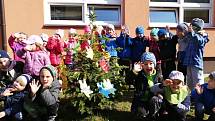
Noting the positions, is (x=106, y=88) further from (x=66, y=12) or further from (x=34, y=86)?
(x=66, y=12)

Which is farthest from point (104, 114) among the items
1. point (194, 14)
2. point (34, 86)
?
point (194, 14)

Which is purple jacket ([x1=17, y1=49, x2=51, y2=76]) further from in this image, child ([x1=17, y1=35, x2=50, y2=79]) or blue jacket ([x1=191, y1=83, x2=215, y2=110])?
blue jacket ([x1=191, y1=83, x2=215, y2=110])

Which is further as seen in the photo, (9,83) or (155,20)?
(155,20)

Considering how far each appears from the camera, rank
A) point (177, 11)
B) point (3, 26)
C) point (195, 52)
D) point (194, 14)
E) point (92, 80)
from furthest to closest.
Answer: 1. point (194, 14)
2. point (177, 11)
3. point (3, 26)
4. point (195, 52)
5. point (92, 80)

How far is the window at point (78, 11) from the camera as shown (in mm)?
9508

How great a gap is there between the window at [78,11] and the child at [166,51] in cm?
268

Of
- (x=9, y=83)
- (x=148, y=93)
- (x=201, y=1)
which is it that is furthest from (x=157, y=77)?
(x=201, y=1)

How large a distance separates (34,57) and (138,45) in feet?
7.42

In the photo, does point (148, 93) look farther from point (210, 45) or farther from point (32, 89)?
point (210, 45)

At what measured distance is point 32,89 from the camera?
17.0 ft

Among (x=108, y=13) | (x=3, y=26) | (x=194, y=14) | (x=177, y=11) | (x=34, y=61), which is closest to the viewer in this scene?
(x=34, y=61)

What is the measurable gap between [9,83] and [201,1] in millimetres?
6352

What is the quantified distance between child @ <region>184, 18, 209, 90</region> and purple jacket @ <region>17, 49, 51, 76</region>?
8.03 ft

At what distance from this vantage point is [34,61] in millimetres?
6242
